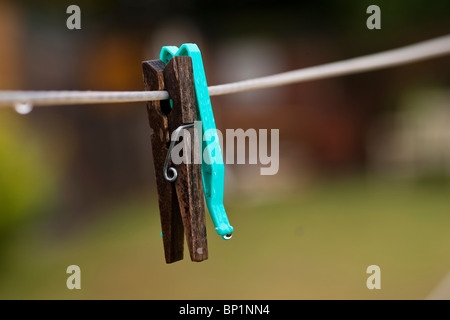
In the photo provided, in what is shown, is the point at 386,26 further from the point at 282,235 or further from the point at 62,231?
the point at 62,231

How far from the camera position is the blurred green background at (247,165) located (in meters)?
2.91

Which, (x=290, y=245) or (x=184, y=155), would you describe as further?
(x=290, y=245)

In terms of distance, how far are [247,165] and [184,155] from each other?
3.44m

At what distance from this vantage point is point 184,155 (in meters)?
0.77

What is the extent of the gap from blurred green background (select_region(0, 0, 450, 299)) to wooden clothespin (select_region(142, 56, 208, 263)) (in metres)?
1.91

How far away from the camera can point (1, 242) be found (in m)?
2.63

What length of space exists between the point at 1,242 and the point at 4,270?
180 mm

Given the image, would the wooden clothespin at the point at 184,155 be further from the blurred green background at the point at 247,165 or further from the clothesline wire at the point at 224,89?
the blurred green background at the point at 247,165

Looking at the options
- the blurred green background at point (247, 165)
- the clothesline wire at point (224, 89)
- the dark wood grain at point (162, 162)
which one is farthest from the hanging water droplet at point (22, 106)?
the blurred green background at point (247, 165)

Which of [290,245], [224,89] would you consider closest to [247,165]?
[290,245]

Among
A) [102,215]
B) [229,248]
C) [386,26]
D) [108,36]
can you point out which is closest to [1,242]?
[102,215]

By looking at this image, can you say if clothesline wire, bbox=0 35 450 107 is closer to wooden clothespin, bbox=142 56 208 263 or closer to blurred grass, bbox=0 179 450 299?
wooden clothespin, bbox=142 56 208 263

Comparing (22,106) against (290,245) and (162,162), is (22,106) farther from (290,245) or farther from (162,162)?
(290,245)

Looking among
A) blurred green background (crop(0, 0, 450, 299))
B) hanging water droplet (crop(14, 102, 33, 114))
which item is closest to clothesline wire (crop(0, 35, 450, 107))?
hanging water droplet (crop(14, 102, 33, 114))
